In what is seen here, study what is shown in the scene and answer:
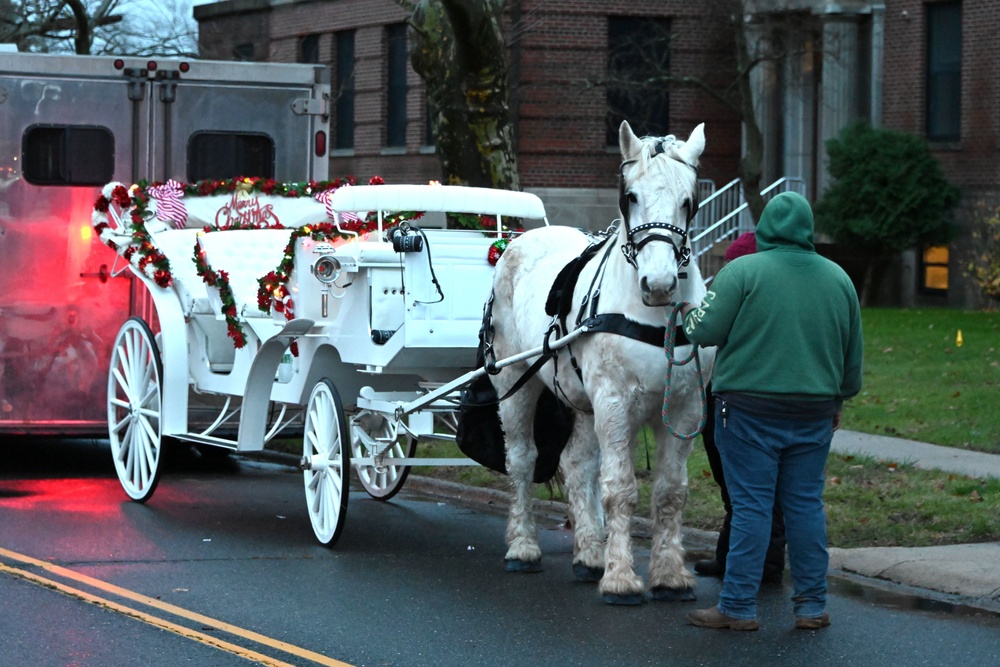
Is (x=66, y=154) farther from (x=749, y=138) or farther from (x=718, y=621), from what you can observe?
(x=749, y=138)

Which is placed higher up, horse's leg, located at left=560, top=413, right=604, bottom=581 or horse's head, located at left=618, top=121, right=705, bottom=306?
horse's head, located at left=618, top=121, right=705, bottom=306

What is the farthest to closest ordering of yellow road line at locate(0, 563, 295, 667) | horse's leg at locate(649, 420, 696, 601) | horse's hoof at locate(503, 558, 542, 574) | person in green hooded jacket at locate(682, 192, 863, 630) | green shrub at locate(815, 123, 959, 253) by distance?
green shrub at locate(815, 123, 959, 253), horse's hoof at locate(503, 558, 542, 574), horse's leg at locate(649, 420, 696, 601), person in green hooded jacket at locate(682, 192, 863, 630), yellow road line at locate(0, 563, 295, 667)

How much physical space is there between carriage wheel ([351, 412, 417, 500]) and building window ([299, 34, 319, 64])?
2662 cm

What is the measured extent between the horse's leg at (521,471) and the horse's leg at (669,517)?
3.43 feet

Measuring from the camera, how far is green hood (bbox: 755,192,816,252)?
7.11m

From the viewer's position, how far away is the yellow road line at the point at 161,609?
686cm

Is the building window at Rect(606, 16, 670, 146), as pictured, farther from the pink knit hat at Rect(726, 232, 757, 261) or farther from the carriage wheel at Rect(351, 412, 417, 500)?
the pink knit hat at Rect(726, 232, 757, 261)

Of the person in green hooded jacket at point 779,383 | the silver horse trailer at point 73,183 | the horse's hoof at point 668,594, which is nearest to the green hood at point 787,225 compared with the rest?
the person in green hooded jacket at point 779,383

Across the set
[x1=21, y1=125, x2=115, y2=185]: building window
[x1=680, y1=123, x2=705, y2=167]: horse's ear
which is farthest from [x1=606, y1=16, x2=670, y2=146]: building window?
[x1=680, y1=123, x2=705, y2=167]: horse's ear

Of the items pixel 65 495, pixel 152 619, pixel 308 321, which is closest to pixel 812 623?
pixel 152 619

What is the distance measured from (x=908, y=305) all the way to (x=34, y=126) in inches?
723

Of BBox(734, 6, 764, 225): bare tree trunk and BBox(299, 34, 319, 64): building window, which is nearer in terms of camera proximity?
BBox(734, 6, 764, 225): bare tree trunk

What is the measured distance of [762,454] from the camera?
23.4 feet

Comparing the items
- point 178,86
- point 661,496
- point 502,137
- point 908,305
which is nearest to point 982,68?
point 908,305
